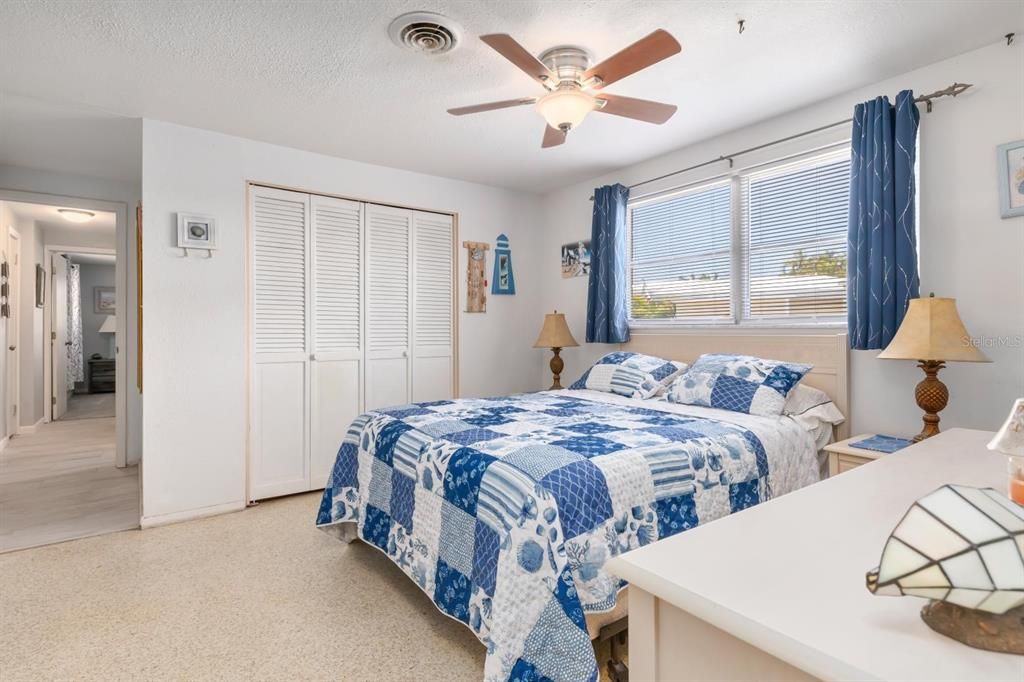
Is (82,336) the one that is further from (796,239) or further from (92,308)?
(796,239)

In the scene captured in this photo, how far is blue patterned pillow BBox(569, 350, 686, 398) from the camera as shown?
3.33 m

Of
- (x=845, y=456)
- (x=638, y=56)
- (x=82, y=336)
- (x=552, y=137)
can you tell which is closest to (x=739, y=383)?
(x=845, y=456)

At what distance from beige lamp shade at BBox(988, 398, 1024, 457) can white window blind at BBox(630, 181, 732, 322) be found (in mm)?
2610

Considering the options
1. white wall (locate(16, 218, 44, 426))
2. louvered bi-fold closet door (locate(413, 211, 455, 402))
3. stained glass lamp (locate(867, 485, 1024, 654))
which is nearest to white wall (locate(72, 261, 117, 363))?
white wall (locate(16, 218, 44, 426))

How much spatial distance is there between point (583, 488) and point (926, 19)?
7.84 feet

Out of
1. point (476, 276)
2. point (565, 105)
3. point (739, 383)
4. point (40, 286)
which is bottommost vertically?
point (739, 383)

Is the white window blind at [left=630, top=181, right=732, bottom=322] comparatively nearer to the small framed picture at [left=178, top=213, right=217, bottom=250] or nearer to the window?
the window

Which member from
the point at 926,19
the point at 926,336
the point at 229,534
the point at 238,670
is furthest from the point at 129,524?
the point at 926,19

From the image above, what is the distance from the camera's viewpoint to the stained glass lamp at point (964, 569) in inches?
20.3

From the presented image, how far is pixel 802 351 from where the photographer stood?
299cm

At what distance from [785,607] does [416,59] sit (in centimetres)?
257

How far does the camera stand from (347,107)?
2.97 metres

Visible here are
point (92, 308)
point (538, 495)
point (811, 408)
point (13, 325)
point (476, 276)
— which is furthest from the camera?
point (92, 308)

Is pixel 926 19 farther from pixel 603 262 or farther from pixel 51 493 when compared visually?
pixel 51 493
